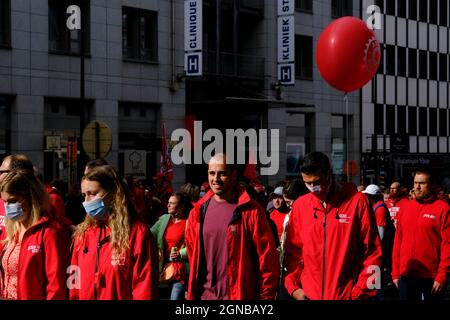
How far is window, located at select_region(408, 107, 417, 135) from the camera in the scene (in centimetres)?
4862

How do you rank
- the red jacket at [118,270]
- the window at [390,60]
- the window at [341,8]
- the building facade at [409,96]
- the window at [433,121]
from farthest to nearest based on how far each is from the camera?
the window at [433,121], the window at [390,60], the building facade at [409,96], the window at [341,8], the red jacket at [118,270]

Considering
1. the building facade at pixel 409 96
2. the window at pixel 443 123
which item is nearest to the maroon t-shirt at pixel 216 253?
the building facade at pixel 409 96

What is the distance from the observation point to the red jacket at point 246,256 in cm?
680

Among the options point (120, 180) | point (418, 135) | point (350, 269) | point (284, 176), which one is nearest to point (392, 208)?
point (350, 269)

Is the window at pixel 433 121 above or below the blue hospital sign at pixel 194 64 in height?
below

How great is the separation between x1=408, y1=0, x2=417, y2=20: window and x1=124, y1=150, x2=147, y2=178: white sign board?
22.1 meters

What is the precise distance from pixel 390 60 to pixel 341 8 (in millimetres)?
5798

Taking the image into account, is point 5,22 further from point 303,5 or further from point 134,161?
point 303,5

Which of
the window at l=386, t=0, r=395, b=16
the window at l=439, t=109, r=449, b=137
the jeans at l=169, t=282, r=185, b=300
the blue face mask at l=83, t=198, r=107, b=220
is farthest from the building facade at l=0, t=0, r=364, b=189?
the blue face mask at l=83, t=198, r=107, b=220

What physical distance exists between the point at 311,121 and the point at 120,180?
3433 cm

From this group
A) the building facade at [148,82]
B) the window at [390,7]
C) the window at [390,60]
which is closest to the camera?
the building facade at [148,82]

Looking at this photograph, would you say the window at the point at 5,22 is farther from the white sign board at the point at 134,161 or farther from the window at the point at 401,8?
the window at the point at 401,8

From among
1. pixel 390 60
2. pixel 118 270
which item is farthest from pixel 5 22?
pixel 390 60

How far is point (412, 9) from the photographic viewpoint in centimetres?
4778
